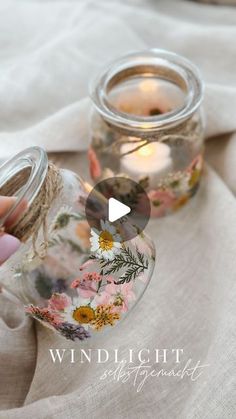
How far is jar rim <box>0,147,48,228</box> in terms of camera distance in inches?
22.6

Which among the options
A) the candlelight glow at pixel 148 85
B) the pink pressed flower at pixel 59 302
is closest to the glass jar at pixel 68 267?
the pink pressed flower at pixel 59 302

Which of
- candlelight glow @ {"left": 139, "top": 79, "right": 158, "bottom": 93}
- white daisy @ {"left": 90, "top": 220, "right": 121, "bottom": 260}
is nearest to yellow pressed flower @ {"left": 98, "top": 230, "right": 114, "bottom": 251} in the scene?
white daisy @ {"left": 90, "top": 220, "right": 121, "bottom": 260}

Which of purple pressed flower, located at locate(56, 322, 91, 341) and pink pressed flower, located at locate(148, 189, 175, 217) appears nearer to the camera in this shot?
purple pressed flower, located at locate(56, 322, 91, 341)

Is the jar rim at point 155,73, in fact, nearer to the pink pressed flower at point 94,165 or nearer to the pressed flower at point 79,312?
the pink pressed flower at point 94,165

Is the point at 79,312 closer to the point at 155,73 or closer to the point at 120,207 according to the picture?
the point at 120,207

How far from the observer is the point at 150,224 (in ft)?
2.67

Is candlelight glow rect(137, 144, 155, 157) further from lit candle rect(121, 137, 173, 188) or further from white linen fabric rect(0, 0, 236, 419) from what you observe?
white linen fabric rect(0, 0, 236, 419)

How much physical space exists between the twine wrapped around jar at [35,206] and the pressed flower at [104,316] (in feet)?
0.29

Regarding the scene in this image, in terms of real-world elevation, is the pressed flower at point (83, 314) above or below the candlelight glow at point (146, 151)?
below

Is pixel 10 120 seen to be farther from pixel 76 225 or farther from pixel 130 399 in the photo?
pixel 130 399

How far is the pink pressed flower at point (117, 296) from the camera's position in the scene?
25.9 inches

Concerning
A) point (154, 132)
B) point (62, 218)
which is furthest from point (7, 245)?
point (154, 132)

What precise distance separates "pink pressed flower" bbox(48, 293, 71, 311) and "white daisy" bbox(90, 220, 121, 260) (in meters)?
0.06

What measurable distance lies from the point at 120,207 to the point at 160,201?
11 cm
